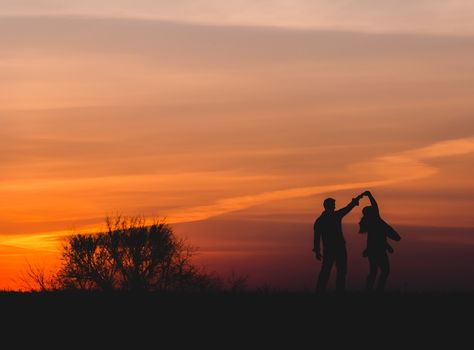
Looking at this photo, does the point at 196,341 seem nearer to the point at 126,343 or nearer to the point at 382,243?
the point at 126,343

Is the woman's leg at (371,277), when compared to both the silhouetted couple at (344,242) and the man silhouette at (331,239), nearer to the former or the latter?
the silhouetted couple at (344,242)

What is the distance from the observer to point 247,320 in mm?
19969

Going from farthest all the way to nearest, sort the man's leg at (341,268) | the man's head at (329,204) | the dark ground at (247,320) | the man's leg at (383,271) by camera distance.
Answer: the man's leg at (383,271) → the man's leg at (341,268) → the man's head at (329,204) → the dark ground at (247,320)

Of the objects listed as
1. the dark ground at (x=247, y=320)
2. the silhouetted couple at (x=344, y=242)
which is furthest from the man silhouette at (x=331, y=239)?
the dark ground at (x=247, y=320)

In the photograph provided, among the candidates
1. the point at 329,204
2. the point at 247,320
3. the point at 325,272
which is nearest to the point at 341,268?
the point at 325,272

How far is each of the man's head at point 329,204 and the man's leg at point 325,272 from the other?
1.11 m

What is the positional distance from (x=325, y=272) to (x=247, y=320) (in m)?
3.88

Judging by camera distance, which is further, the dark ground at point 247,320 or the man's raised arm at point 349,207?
the man's raised arm at point 349,207

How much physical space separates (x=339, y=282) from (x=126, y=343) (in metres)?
7.07

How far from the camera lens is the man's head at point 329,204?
22531 mm

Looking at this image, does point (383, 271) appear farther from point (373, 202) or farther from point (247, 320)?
point (247, 320)

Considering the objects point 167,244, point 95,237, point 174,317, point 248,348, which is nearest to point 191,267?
point 167,244

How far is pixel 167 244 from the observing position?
5750 cm

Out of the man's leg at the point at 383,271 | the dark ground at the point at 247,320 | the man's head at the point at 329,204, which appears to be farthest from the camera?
the man's leg at the point at 383,271
